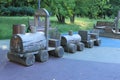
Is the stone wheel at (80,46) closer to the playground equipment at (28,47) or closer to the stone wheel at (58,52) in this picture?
the stone wheel at (58,52)

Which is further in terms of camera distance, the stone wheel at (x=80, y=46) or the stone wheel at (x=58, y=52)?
the stone wheel at (x=80, y=46)

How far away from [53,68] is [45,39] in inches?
46.1

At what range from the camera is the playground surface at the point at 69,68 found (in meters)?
6.03

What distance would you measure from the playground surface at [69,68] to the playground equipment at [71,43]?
0.83 feet

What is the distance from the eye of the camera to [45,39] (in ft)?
25.0

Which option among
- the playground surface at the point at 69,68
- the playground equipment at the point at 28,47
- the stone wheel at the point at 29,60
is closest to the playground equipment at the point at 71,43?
the playground surface at the point at 69,68

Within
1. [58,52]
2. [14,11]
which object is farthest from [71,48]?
[14,11]

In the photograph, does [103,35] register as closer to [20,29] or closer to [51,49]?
[51,49]

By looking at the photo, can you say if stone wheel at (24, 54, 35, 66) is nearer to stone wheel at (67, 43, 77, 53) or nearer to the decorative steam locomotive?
the decorative steam locomotive

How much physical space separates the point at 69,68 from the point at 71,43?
2211mm

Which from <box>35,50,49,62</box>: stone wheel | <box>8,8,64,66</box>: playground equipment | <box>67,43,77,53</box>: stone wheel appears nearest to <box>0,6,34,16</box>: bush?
<box>67,43,77,53</box>: stone wheel

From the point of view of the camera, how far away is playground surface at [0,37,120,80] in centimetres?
603

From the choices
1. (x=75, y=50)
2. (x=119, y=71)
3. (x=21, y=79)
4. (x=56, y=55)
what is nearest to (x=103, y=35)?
(x=75, y=50)

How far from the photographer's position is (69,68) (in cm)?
681
